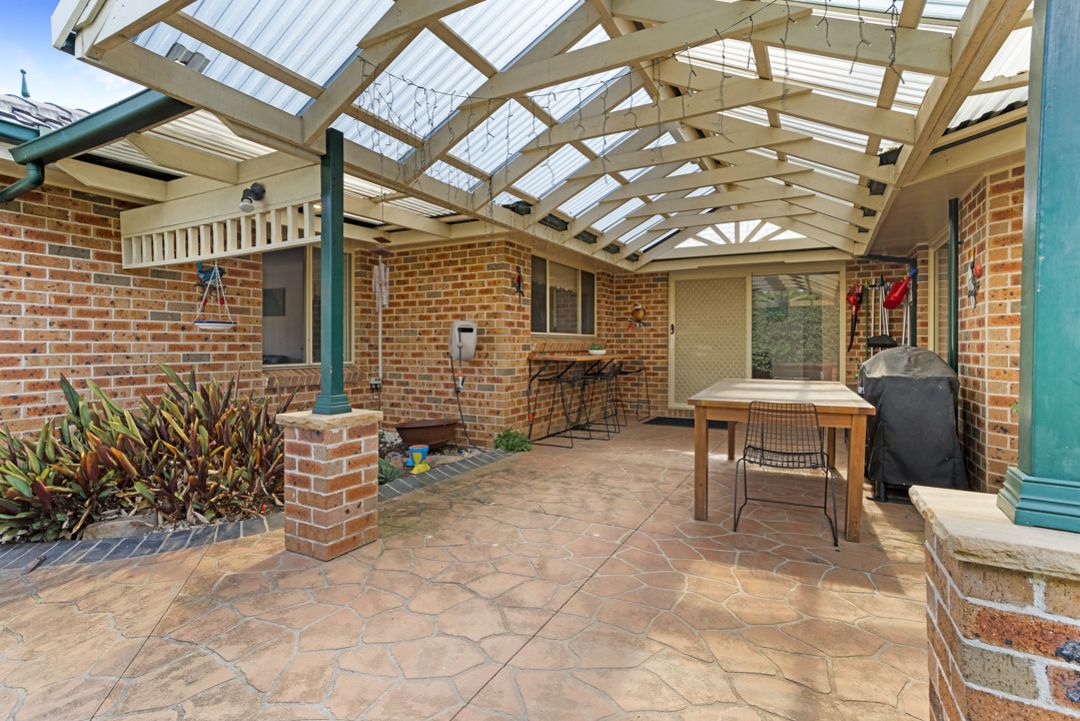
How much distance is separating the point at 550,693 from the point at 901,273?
7452 millimetres

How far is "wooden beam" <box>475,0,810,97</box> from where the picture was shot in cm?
232

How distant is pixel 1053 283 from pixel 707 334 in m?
7.31

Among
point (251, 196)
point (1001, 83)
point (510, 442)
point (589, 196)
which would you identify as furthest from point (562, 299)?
point (1001, 83)

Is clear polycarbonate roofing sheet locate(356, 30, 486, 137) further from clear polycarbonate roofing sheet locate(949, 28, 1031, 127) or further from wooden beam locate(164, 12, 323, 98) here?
clear polycarbonate roofing sheet locate(949, 28, 1031, 127)

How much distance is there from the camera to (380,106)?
3.27m

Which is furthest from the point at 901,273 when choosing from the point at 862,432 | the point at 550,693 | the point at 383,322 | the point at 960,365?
the point at 550,693

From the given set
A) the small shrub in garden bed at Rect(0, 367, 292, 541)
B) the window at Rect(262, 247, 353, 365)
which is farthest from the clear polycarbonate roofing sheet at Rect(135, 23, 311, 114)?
the window at Rect(262, 247, 353, 365)

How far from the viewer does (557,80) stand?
9.17 ft

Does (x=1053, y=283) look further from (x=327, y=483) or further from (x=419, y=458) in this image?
(x=419, y=458)

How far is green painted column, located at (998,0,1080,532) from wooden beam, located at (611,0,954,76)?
148 cm

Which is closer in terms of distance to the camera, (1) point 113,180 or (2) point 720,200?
(1) point 113,180

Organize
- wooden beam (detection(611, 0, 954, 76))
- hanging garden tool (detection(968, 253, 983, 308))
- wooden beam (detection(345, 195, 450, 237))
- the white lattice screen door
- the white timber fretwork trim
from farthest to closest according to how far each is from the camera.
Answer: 1. the white lattice screen door
2. wooden beam (detection(345, 195, 450, 237))
3. hanging garden tool (detection(968, 253, 983, 308))
4. the white timber fretwork trim
5. wooden beam (detection(611, 0, 954, 76))

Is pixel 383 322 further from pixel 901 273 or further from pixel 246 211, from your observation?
pixel 901 273

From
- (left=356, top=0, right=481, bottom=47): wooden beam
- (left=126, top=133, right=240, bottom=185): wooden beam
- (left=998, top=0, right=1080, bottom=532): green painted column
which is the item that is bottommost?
(left=998, top=0, right=1080, bottom=532): green painted column
